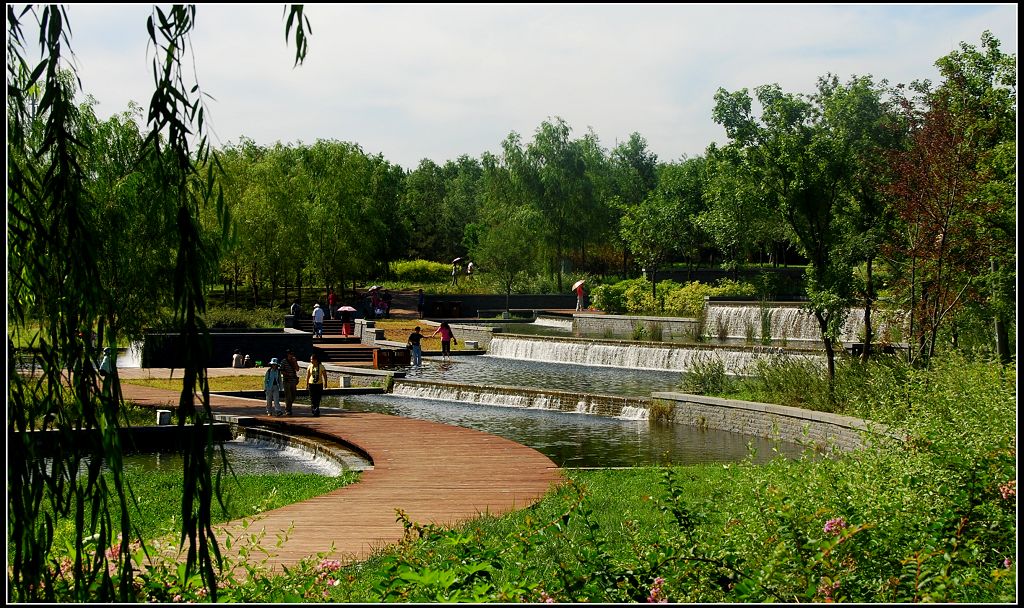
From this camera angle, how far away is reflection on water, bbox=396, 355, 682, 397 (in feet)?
85.4

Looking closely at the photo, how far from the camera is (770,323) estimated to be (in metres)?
36.1

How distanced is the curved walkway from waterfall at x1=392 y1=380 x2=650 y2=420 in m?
4.80

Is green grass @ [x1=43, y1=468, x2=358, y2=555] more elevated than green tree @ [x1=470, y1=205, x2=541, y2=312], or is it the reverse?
green tree @ [x1=470, y1=205, x2=541, y2=312]

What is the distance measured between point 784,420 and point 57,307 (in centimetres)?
1401

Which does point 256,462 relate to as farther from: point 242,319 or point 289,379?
point 242,319

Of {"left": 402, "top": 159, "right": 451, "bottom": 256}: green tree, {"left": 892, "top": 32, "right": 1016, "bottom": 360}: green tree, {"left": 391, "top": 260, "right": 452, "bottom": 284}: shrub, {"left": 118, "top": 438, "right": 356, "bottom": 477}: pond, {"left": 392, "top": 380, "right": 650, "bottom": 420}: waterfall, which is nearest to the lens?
{"left": 118, "top": 438, "right": 356, "bottom": 477}: pond

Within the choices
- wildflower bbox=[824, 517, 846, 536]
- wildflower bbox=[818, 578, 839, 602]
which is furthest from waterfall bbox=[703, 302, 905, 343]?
wildflower bbox=[818, 578, 839, 602]

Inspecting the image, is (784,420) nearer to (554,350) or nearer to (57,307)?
(57,307)

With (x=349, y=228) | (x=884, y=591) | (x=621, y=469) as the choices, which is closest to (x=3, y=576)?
(x=884, y=591)

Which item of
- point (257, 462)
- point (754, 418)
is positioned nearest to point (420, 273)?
point (754, 418)

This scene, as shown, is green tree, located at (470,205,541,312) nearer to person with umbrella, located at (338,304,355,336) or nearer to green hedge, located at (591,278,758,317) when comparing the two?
green hedge, located at (591,278,758,317)

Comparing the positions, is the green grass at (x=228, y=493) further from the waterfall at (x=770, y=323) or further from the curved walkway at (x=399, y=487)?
the waterfall at (x=770, y=323)

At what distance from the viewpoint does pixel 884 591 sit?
5133 mm

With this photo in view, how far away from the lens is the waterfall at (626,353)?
91.9 feet
